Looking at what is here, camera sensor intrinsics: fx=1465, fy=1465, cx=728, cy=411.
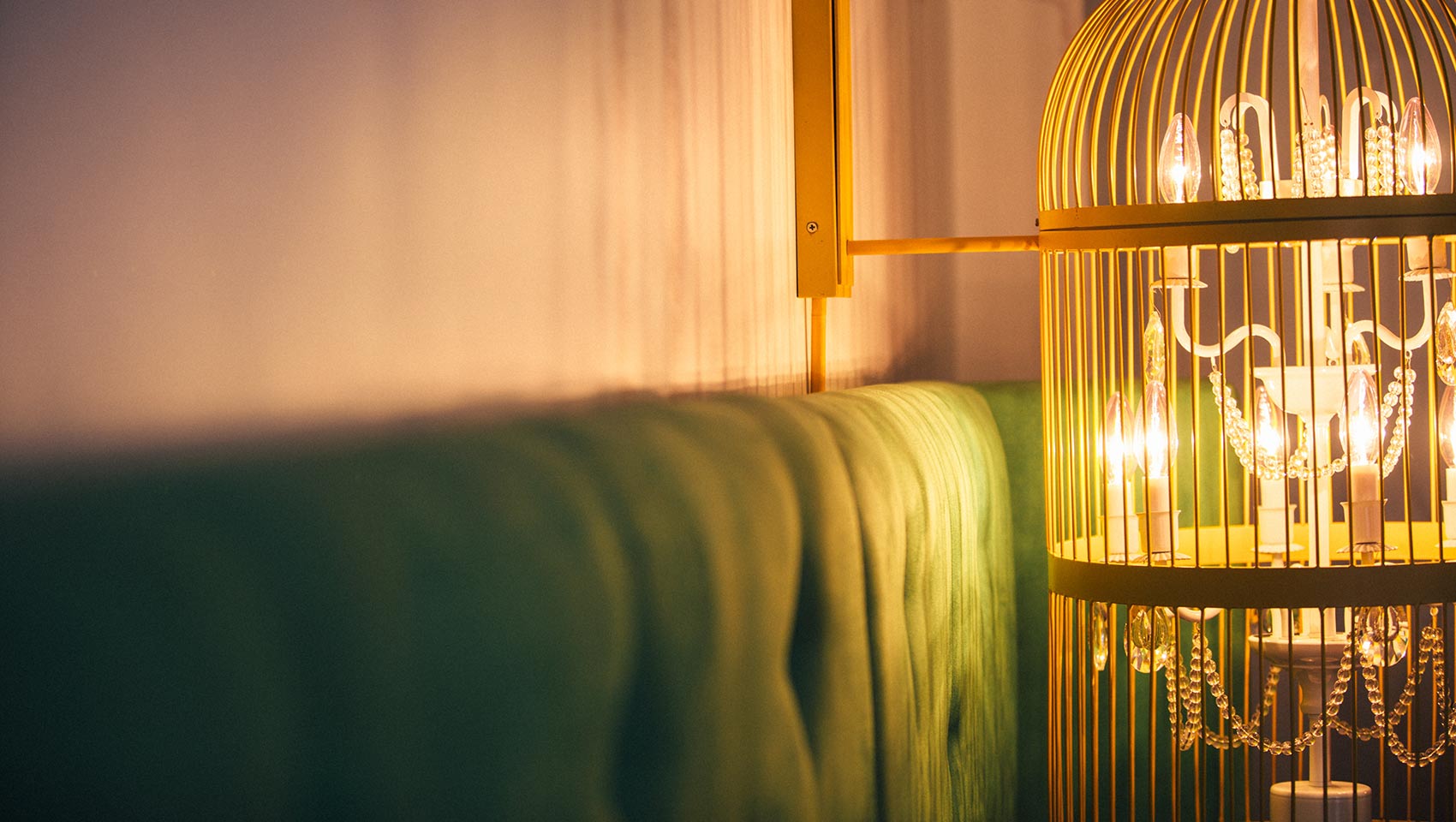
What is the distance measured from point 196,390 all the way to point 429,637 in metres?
0.17

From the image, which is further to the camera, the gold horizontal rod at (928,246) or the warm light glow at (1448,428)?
the gold horizontal rod at (928,246)

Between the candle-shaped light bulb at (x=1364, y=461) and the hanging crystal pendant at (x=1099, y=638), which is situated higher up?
the candle-shaped light bulb at (x=1364, y=461)

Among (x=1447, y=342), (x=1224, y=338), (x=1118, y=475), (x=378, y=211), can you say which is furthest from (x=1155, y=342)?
(x=378, y=211)

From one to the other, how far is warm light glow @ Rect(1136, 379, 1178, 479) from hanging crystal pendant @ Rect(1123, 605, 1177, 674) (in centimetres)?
17

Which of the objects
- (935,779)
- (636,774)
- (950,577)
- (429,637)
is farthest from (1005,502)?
(429,637)

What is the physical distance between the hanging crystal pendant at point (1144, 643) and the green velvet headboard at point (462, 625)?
385mm

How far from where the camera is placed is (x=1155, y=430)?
65.1 inches

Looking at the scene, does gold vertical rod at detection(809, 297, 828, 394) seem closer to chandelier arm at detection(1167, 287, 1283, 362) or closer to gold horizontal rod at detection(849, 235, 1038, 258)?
gold horizontal rod at detection(849, 235, 1038, 258)

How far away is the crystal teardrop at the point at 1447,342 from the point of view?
161 cm

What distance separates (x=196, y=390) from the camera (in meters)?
→ 0.71

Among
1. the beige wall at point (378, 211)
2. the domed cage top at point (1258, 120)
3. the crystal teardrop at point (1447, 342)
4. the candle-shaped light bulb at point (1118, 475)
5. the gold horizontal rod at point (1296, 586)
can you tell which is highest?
the domed cage top at point (1258, 120)

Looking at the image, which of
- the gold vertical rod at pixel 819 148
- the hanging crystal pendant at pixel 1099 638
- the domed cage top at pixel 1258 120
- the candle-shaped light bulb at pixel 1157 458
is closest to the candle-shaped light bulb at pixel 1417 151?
the domed cage top at pixel 1258 120

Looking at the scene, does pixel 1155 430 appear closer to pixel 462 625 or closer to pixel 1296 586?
pixel 1296 586

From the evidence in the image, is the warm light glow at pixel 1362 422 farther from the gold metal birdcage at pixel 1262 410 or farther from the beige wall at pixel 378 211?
the beige wall at pixel 378 211
